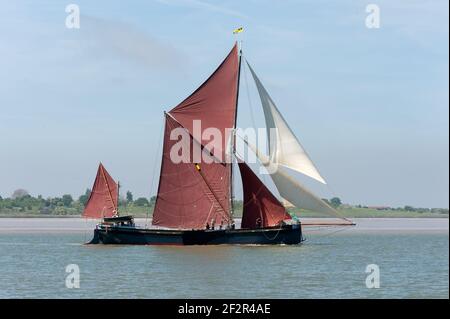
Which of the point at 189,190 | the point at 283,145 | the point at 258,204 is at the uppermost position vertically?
the point at 283,145

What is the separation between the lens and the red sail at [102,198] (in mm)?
74438

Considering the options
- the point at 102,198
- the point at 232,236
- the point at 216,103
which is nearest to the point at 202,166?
the point at 216,103

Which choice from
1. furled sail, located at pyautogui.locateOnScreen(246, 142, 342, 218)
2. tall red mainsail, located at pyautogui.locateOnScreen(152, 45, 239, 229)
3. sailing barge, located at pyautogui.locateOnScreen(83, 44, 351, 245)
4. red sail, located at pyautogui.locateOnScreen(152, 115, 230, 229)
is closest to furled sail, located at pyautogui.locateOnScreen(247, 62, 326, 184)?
furled sail, located at pyautogui.locateOnScreen(246, 142, 342, 218)

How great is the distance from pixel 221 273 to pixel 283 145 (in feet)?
51.8

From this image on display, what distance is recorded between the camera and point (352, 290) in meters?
43.6

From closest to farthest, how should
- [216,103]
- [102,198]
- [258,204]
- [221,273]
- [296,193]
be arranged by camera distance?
[221,273]
[296,193]
[258,204]
[216,103]
[102,198]

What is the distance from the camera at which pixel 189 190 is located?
67.7 m

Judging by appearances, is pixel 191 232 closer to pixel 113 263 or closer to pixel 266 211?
pixel 266 211

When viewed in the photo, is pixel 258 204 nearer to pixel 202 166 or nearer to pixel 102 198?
pixel 202 166

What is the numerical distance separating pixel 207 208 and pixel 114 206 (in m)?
10.3

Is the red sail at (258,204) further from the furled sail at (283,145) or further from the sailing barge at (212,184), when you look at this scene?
the furled sail at (283,145)

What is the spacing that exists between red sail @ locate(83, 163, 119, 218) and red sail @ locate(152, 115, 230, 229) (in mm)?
6977
